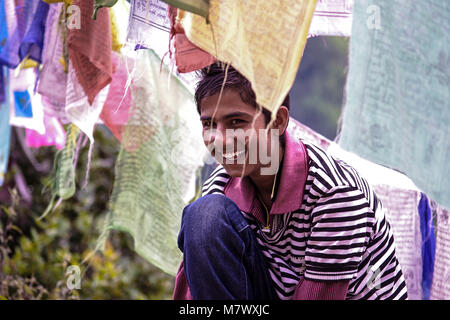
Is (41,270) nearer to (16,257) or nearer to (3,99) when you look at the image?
(16,257)

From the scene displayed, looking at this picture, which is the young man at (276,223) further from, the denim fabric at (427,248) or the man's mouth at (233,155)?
the denim fabric at (427,248)

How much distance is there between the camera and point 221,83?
3.51 ft

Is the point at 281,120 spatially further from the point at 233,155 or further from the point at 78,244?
the point at 78,244

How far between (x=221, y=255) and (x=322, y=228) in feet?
0.64

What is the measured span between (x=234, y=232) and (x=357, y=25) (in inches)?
18.2

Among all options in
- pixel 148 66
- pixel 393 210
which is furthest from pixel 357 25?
pixel 148 66

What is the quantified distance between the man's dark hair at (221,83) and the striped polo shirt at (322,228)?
135mm

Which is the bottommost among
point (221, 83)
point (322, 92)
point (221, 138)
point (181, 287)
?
point (181, 287)

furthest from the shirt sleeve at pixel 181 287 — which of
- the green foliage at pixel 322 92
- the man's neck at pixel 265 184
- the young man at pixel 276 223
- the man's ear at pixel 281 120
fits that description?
the green foliage at pixel 322 92

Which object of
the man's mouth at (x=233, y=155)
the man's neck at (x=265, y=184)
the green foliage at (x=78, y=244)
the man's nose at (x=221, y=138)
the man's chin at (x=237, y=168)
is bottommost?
the green foliage at (x=78, y=244)

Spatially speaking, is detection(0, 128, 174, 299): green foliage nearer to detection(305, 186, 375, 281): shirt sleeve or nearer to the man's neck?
the man's neck

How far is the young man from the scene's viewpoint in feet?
3.39

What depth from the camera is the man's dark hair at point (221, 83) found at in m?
1.03

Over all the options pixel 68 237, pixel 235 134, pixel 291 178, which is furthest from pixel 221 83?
pixel 68 237
